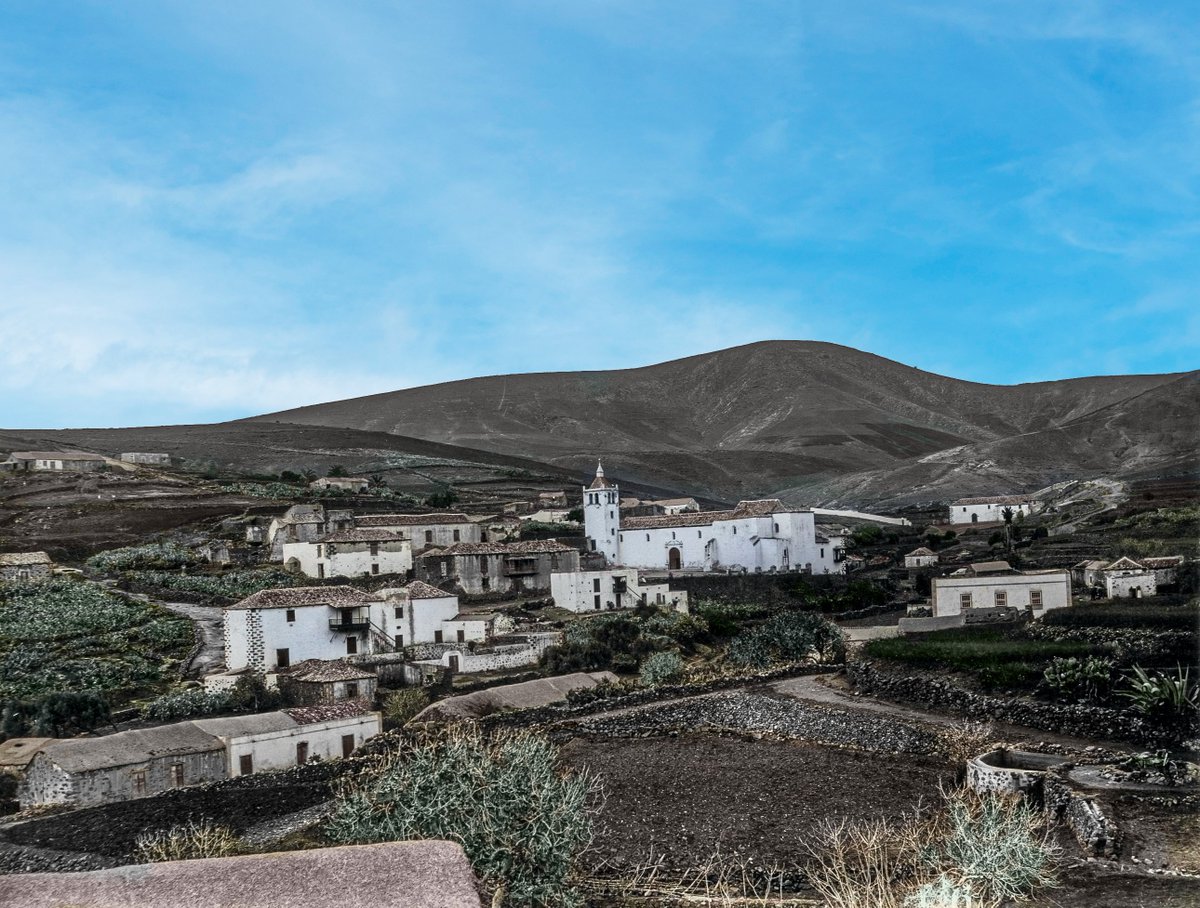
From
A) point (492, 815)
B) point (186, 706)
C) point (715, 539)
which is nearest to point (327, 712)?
point (186, 706)

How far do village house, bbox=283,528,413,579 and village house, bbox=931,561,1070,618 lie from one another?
30266 mm

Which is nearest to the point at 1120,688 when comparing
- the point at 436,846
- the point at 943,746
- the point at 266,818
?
the point at 943,746

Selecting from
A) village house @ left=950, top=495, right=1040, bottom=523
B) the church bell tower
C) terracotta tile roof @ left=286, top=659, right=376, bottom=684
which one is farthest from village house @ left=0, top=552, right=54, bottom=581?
village house @ left=950, top=495, right=1040, bottom=523

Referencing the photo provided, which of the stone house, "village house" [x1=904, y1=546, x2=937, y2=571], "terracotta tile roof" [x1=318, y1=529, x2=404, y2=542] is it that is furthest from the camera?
"village house" [x1=904, y1=546, x2=937, y2=571]

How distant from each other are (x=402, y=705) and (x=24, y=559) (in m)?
31.9

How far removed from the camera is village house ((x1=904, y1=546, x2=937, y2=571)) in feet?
199

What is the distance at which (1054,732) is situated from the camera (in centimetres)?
2094

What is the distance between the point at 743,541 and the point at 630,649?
23012mm

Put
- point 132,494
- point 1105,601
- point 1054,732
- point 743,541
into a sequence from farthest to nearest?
point 132,494 → point 743,541 → point 1105,601 → point 1054,732

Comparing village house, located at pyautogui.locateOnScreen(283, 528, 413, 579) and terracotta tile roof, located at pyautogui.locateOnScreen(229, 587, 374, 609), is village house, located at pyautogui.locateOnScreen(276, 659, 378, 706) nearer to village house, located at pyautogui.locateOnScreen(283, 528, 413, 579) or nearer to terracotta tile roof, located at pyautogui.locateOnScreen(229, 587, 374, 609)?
terracotta tile roof, located at pyautogui.locateOnScreen(229, 587, 374, 609)

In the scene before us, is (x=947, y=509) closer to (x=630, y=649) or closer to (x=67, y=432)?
(x=630, y=649)

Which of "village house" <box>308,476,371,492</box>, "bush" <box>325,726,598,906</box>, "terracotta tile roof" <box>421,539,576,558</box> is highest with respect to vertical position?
"village house" <box>308,476,371,492</box>

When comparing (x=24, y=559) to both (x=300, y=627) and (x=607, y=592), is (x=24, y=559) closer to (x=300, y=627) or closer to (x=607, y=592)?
(x=300, y=627)

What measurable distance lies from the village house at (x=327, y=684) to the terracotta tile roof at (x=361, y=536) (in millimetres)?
21083
